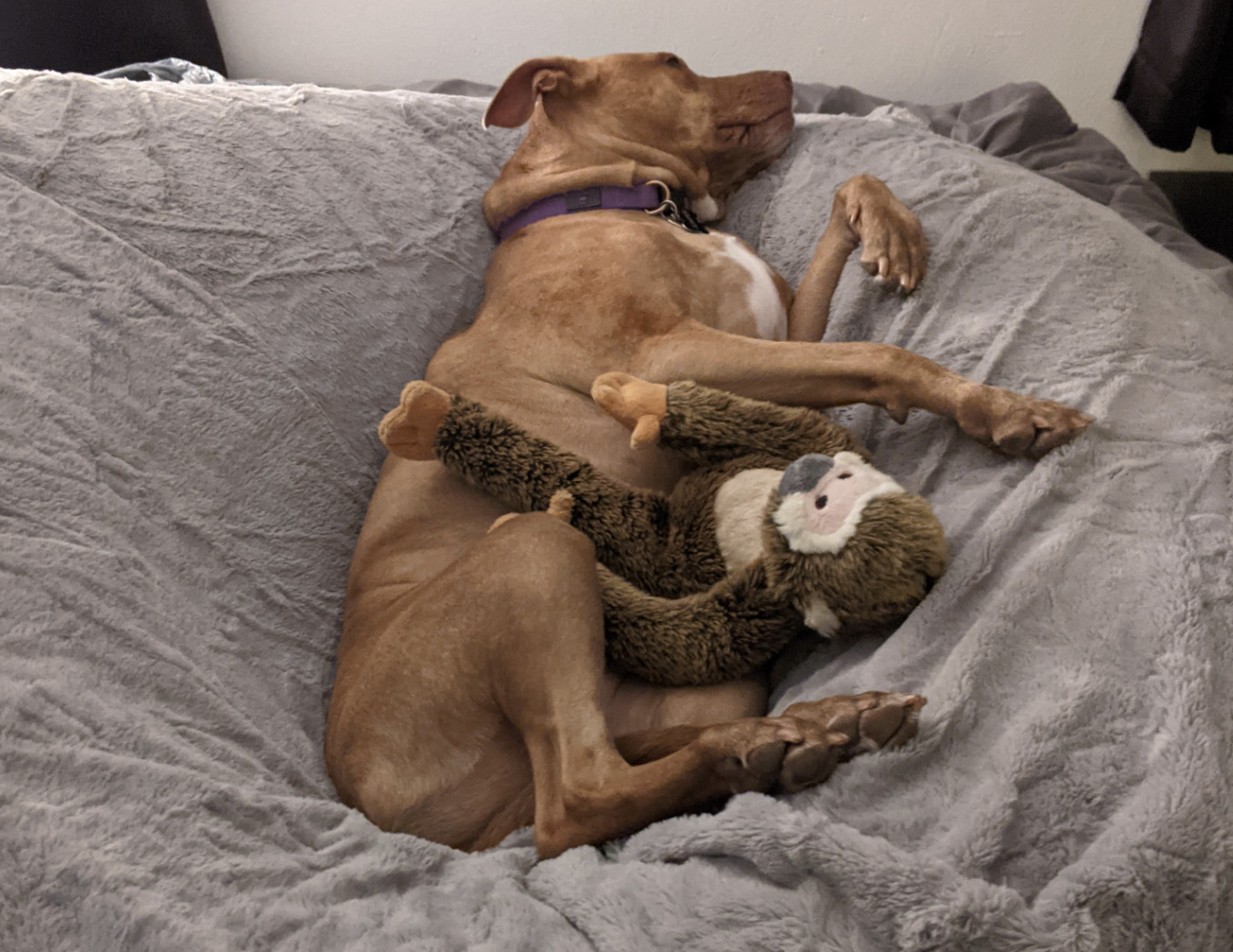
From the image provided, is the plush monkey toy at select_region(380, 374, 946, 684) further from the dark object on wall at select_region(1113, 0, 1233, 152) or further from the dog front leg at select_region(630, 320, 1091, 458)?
the dark object on wall at select_region(1113, 0, 1233, 152)

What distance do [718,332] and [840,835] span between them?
1.09 metres

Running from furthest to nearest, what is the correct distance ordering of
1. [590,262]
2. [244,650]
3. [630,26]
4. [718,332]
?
[630,26], [590,262], [718,332], [244,650]

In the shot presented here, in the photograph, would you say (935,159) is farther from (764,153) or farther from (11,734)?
(11,734)

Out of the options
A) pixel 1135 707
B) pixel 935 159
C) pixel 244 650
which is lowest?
A: pixel 244 650

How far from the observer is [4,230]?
1688 millimetres

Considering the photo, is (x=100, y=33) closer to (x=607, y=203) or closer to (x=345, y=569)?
(x=607, y=203)

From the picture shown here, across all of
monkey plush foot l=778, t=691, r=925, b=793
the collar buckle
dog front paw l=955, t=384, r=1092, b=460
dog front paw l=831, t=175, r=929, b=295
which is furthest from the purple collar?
monkey plush foot l=778, t=691, r=925, b=793

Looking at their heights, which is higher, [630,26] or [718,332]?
[630,26]

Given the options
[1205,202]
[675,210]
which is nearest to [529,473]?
[675,210]

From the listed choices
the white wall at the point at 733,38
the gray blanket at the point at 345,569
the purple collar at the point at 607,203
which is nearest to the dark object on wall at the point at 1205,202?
the white wall at the point at 733,38

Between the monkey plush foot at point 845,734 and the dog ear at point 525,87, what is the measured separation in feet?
5.54

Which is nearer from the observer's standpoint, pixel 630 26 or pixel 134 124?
pixel 134 124

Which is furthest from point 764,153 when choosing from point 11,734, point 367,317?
point 11,734

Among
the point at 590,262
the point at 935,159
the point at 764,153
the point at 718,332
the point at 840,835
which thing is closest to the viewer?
the point at 840,835
